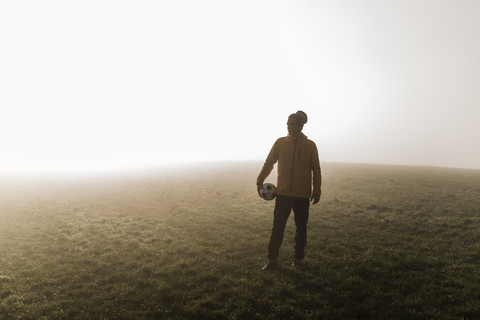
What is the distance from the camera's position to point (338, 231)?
13859 mm

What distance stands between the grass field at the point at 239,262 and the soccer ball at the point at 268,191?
7.67 ft

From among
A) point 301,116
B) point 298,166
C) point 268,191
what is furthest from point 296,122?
point 268,191

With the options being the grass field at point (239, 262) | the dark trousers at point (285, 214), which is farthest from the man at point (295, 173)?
the grass field at point (239, 262)

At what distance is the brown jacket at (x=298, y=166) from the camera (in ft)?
28.9

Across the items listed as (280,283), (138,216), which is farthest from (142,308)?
(138,216)

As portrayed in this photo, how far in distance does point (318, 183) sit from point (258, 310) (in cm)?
402

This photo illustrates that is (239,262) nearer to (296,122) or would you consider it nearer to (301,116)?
(296,122)

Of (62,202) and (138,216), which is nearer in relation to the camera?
(138,216)

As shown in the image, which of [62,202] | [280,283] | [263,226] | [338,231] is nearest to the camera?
[280,283]

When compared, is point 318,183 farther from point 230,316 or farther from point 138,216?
point 138,216

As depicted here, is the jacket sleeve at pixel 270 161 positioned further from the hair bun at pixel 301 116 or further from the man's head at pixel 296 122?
the hair bun at pixel 301 116

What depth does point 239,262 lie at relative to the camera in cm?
1005

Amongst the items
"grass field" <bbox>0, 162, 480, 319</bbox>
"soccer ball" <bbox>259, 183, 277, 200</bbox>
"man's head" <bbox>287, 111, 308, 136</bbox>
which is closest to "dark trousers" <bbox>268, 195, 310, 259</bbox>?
"soccer ball" <bbox>259, 183, 277, 200</bbox>

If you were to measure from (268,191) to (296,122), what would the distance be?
2.40 meters
